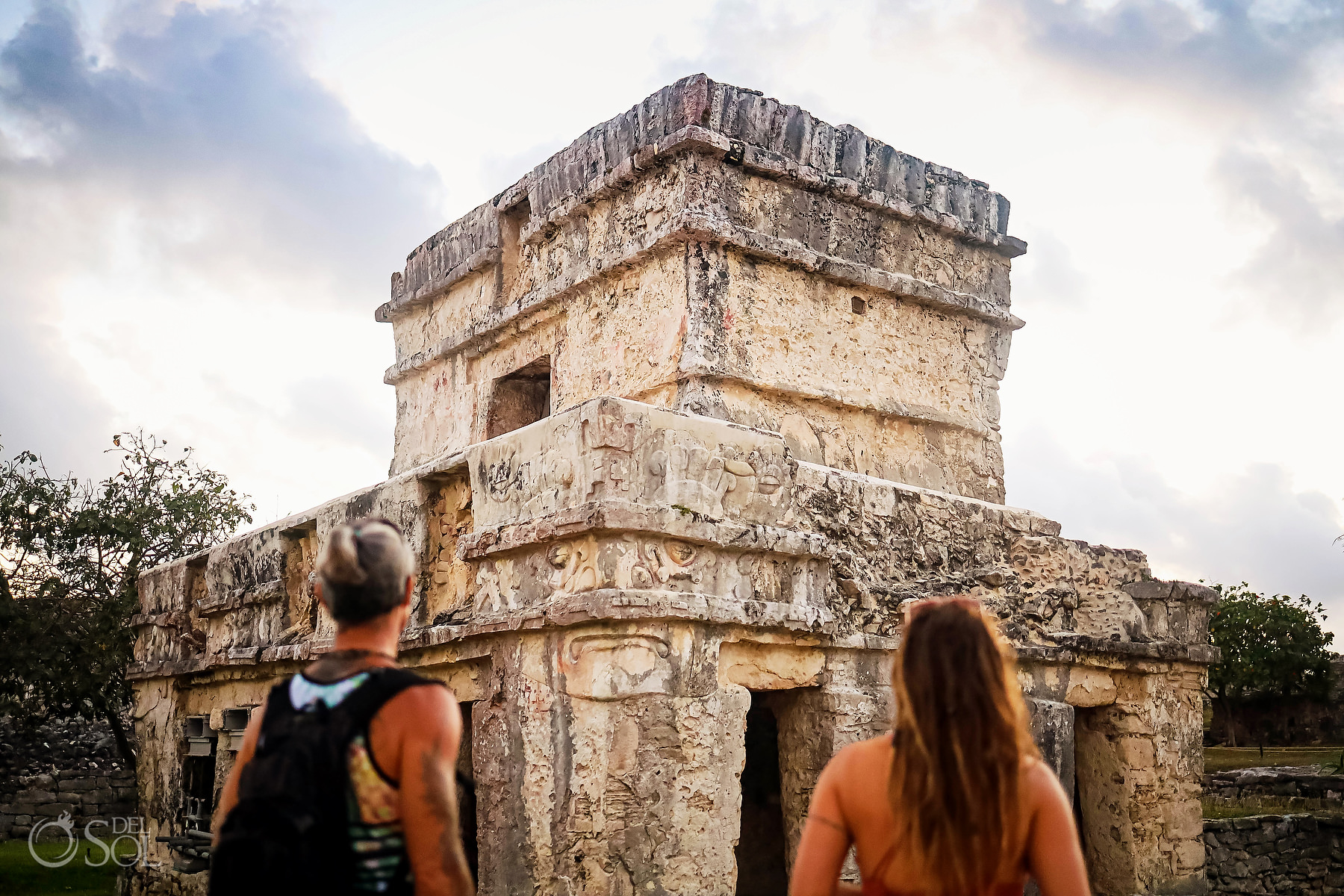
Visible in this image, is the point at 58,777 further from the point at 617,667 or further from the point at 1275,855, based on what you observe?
the point at 1275,855

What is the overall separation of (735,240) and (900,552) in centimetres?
251

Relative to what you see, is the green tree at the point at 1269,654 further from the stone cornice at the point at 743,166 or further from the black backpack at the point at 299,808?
the black backpack at the point at 299,808

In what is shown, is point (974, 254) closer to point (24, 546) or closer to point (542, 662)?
point (542, 662)

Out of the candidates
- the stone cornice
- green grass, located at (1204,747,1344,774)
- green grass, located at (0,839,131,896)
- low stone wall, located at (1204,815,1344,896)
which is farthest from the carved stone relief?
green grass, located at (1204,747,1344,774)

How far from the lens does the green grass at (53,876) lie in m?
10.9

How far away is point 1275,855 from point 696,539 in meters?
7.84

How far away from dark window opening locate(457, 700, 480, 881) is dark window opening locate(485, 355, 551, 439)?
3707 mm

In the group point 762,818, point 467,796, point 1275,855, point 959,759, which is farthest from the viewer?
point 1275,855

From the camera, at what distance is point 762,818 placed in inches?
310

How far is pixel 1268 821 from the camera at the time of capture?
1051 cm

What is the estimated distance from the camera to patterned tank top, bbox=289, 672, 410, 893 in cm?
230

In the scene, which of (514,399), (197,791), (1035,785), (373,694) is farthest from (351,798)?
(514,399)

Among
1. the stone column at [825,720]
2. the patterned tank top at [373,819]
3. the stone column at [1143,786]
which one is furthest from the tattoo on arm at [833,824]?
the stone column at [1143,786]

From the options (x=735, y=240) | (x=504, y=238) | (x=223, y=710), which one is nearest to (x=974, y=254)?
(x=735, y=240)
